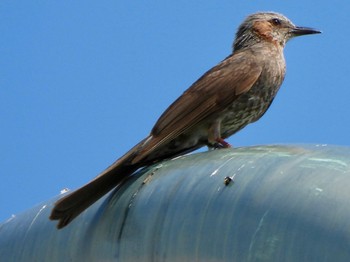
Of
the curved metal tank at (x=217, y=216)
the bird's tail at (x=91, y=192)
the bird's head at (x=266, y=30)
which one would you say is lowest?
the curved metal tank at (x=217, y=216)

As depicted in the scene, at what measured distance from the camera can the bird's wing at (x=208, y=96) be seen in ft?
17.8

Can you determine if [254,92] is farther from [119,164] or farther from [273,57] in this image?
[119,164]

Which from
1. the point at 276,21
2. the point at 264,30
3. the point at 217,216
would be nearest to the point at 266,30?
the point at 264,30

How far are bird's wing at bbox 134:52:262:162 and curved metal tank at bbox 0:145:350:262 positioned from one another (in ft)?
3.49

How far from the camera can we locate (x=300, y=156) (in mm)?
3207

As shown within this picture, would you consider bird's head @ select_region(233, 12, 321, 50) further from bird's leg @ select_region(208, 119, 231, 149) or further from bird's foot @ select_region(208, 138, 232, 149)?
bird's foot @ select_region(208, 138, 232, 149)

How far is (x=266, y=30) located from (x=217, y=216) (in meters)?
4.89

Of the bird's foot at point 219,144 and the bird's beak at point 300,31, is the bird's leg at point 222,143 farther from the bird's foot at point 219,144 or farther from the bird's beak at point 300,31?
the bird's beak at point 300,31

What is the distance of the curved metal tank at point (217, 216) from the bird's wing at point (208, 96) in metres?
1.06

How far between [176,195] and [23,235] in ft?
2.78

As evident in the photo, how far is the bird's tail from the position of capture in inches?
153

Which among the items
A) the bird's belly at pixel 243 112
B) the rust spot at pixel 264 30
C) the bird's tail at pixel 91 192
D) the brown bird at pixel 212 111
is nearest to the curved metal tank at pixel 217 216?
the bird's tail at pixel 91 192

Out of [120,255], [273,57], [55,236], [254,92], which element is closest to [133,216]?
[120,255]

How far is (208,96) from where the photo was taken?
5961 millimetres
